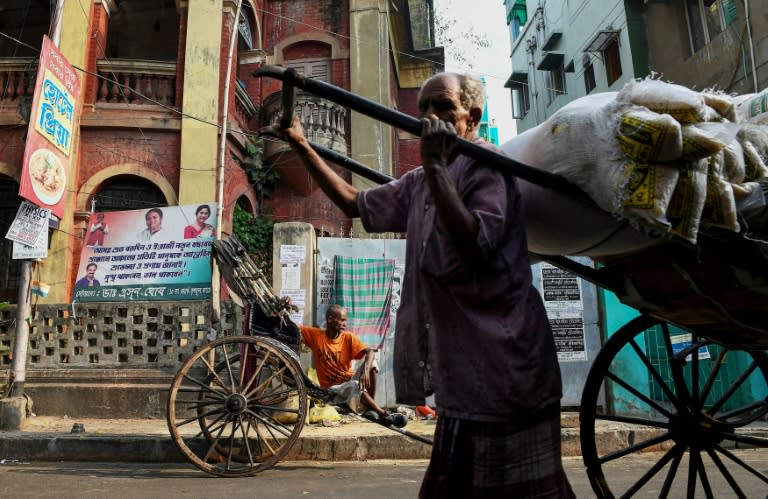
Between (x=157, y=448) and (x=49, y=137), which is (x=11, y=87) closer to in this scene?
(x=49, y=137)

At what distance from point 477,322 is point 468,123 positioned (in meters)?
0.59

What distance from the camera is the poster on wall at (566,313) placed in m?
7.61

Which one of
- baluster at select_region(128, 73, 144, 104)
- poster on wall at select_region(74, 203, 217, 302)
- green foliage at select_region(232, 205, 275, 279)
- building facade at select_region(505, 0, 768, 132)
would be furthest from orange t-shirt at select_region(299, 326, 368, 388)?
baluster at select_region(128, 73, 144, 104)

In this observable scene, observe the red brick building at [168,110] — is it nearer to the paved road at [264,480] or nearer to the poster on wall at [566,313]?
the paved road at [264,480]

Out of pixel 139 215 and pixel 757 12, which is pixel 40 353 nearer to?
pixel 139 215

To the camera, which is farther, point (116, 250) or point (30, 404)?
point (116, 250)

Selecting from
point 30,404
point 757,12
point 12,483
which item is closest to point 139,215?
point 30,404

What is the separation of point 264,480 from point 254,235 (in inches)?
299

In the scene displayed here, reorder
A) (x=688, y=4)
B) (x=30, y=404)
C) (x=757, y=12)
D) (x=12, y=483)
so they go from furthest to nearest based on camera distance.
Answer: (x=688, y=4)
(x=757, y=12)
(x=30, y=404)
(x=12, y=483)

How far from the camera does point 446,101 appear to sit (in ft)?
5.17

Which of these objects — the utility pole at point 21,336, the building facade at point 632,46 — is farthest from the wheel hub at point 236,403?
the building facade at point 632,46

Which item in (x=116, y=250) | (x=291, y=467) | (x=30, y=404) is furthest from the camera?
(x=116, y=250)

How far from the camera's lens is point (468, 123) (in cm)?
162

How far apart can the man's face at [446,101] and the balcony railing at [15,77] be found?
35.8 ft
